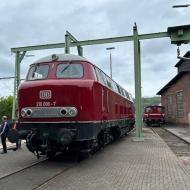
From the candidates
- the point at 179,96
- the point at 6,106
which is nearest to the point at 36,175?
the point at 179,96

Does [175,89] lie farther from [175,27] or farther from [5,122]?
[5,122]

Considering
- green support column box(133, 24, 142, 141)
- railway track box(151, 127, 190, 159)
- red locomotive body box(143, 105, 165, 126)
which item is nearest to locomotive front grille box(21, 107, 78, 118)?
railway track box(151, 127, 190, 159)

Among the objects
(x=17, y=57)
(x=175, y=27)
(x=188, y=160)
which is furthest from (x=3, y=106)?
(x=188, y=160)

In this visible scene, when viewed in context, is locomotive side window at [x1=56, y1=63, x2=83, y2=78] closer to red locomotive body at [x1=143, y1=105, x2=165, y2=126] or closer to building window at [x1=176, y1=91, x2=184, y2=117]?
building window at [x1=176, y1=91, x2=184, y2=117]

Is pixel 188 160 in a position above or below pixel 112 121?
below

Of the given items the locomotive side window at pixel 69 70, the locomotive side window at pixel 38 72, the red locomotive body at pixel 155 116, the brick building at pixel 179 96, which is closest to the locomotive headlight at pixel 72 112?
the locomotive side window at pixel 69 70

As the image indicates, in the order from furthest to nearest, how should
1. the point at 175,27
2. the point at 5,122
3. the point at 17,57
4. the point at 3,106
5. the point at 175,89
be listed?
1. the point at 3,106
2. the point at 175,89
3. the point at 17,57
4. the point at 175,27
5. the point at 5,122

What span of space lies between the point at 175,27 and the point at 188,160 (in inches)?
363

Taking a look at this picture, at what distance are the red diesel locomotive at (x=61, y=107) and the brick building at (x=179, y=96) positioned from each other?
29.4 m

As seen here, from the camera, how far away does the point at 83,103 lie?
39.7 ft

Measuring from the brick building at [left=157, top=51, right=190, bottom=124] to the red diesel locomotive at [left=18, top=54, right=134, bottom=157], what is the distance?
29.4m

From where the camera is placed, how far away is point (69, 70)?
1292 cm

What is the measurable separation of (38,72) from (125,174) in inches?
188

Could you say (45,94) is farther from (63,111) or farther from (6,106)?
(6,106)
